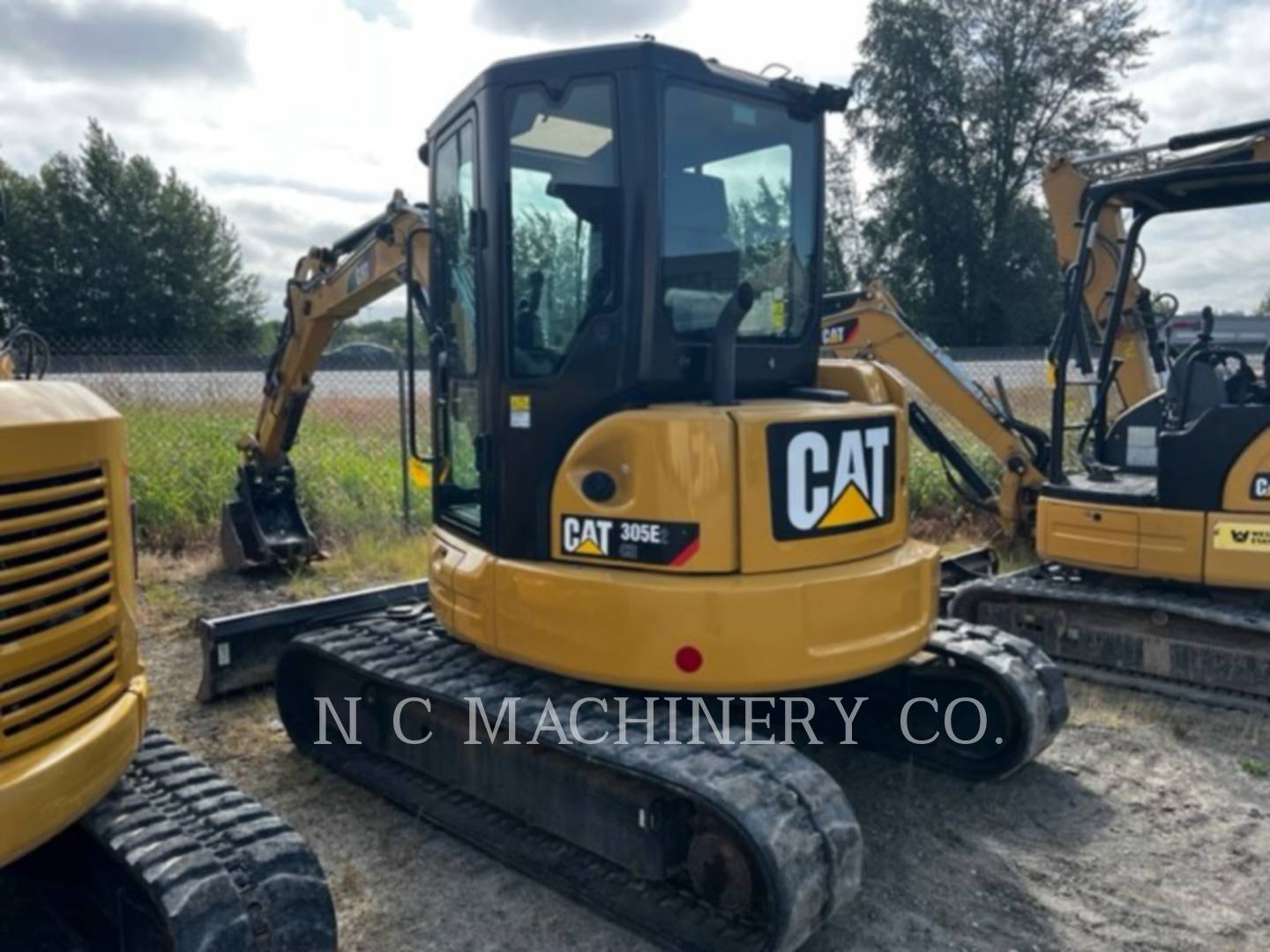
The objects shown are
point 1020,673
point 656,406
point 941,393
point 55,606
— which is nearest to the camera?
point 55,606

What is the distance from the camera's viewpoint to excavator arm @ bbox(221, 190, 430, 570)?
6.06 m

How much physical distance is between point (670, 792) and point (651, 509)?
0.96 metres

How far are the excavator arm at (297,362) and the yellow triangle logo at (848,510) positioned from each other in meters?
2.58

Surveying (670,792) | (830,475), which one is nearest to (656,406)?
(830,475)

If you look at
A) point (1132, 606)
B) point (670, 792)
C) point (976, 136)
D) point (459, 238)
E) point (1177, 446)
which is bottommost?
point (670, 792)

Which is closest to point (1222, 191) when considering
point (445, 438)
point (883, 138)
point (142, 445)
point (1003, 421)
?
point (1003, 421)

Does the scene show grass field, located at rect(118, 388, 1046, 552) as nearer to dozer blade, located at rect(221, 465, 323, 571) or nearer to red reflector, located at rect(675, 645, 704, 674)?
dozer blade, located at rect(221, 465, 323, 571)

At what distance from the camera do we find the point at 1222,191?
254 inches

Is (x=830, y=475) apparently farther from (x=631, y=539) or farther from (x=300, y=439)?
(x=300, y=439)

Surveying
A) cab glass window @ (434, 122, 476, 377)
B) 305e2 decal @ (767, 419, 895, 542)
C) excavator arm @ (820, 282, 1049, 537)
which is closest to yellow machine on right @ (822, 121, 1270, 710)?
excavator arm @ (820, 282, 1049, 537)

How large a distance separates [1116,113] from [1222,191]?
34.9 meters

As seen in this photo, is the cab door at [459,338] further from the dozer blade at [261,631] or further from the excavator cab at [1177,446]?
the excavator cab at [1177,446]

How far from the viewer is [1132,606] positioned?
6012mm

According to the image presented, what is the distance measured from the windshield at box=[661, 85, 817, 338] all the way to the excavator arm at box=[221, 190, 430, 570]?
1961mm
